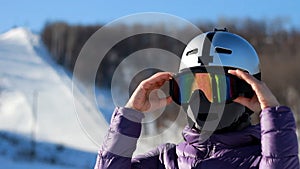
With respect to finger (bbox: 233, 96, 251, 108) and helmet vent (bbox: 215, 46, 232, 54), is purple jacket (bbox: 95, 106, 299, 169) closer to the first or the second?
finger (bbox: 233, 96, 251, 108)

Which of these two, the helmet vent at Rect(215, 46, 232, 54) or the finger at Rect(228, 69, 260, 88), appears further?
the helmet vent at Rect(215, 46, 232, 54)

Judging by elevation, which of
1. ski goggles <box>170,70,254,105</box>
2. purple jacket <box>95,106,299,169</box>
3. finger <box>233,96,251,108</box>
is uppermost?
ski goggles <box>170,70,254,105</box>

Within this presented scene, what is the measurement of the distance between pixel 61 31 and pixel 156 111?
2192 inches

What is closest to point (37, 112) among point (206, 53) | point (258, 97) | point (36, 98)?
point (36, 98)

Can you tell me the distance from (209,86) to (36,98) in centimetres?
3949

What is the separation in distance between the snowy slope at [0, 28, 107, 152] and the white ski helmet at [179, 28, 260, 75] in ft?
70.3

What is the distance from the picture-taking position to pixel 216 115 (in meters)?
1.65

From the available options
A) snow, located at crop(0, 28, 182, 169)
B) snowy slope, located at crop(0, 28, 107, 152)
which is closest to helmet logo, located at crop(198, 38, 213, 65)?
snow, located at crop(0, 28, 182, 169)

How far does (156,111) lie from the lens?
1730 millimetres

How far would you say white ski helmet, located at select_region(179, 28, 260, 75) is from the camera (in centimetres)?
169

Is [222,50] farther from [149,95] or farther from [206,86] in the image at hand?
[149,95]

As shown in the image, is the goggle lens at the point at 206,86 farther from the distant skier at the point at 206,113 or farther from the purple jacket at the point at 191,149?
the purple jacket at the point at 191,149

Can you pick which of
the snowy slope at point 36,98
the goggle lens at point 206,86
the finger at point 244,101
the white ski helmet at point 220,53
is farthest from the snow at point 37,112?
the finger at point 244,101

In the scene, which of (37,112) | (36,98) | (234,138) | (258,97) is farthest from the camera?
(36,98)
